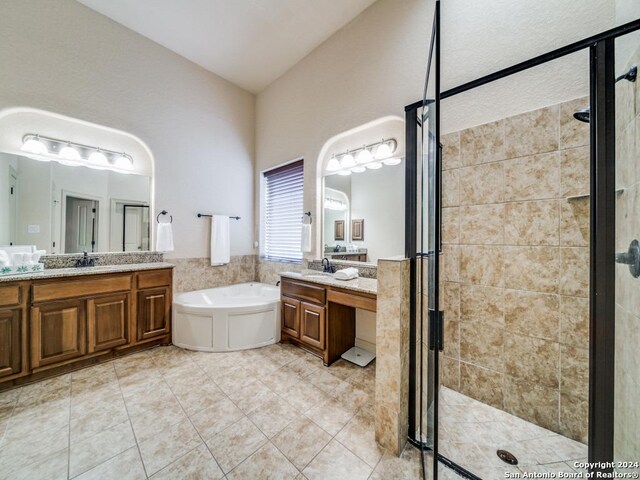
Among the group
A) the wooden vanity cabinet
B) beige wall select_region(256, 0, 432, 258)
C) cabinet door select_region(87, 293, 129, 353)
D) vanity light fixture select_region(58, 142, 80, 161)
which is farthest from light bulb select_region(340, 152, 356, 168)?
the wooden vanity cabinet

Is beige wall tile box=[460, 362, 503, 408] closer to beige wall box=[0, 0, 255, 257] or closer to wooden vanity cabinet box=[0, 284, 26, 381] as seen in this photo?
beige wall box=[0, 0, 255, 257]

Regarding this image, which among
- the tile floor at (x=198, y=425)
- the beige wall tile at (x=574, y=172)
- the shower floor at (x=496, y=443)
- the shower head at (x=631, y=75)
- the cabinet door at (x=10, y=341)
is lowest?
the tile floor at (x=198, y=425)

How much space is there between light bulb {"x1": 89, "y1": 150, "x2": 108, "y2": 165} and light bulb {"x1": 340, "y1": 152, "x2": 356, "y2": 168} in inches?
108

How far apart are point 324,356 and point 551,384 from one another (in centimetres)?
164

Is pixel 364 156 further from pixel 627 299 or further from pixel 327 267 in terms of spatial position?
pixel 627 299

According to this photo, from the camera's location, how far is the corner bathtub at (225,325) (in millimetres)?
2525

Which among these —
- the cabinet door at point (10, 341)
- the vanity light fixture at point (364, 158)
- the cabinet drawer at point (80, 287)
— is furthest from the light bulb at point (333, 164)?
the cabinet door at point (10, 341)

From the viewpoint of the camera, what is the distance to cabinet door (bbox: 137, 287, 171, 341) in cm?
250

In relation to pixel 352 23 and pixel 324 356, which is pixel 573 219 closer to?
pixel 324 356

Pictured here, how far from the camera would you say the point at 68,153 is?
8.17 feet

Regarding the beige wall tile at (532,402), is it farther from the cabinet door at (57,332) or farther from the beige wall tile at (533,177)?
the cabinet door at (57,332)

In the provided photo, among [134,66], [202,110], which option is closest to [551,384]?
[202,110]

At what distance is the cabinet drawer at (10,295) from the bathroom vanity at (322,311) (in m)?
2.16

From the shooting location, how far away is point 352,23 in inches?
103
